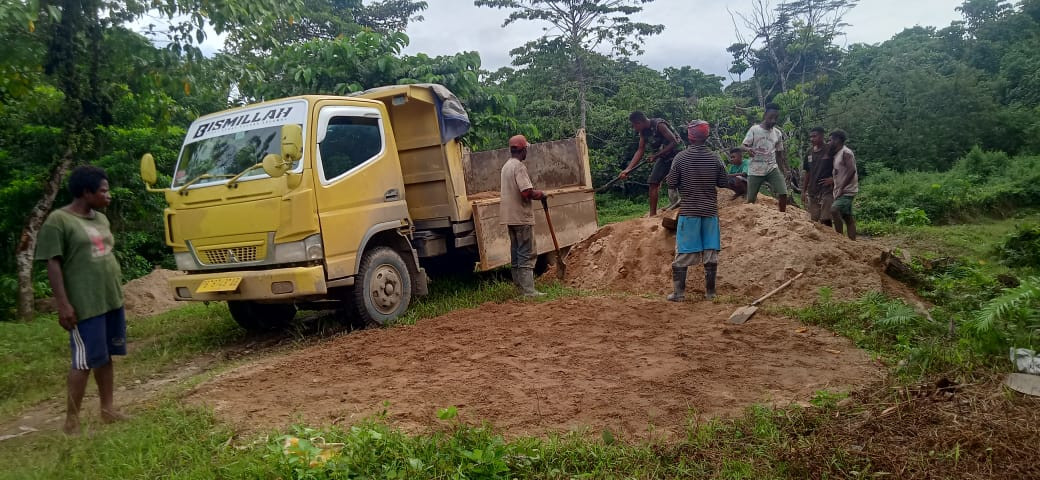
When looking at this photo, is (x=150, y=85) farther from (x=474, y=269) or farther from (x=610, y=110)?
(x=610, y=110)

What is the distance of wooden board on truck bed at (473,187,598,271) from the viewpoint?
748 centimetres

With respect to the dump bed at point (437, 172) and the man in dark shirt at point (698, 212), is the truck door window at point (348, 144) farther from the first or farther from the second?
the man in dark shirt at point (698, 212)

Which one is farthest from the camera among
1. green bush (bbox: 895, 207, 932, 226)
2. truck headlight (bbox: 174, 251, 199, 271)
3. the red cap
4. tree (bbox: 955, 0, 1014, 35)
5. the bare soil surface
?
tree (bbox: 955, 0, 1014, 35)

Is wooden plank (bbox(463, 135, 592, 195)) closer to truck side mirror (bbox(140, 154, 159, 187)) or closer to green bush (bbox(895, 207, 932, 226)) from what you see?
truck side mirror (bbox(140, 154, 159, 187))

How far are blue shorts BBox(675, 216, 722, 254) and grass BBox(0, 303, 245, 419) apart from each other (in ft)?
15.2

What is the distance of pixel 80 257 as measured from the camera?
396 centimetres

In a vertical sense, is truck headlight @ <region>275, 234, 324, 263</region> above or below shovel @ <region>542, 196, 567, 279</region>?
above

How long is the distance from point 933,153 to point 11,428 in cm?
2477

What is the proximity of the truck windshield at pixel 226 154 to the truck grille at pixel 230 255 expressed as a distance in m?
0.61

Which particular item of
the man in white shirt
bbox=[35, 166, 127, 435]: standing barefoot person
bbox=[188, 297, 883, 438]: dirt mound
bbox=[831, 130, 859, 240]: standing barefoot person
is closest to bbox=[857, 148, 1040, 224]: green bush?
bbox=[831, 130, 859, 240]: standing barefoot person

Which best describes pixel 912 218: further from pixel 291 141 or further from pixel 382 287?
pixel 291 141

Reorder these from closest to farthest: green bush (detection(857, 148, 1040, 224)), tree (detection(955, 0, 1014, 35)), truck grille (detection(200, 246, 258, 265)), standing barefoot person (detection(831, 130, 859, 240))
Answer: truck grille (detection(200, 246, 258, 265)) < standing barefoot person (detection(831, 130, 859, 240)) < green bush (detection(857, 148, 1040, 224)) < tree (detection(955, 0, 1014, 35))

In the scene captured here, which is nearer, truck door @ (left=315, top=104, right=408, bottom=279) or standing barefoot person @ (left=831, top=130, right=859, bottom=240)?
truck door @ (left=315, top=104, right=408, bottom=279)

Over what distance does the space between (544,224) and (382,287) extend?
104 inches
